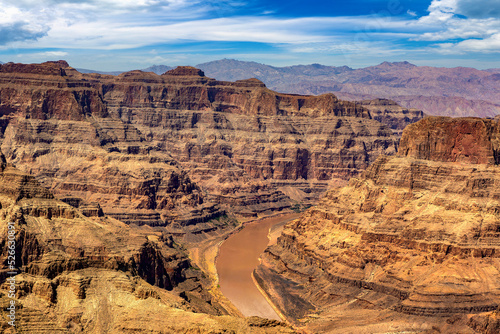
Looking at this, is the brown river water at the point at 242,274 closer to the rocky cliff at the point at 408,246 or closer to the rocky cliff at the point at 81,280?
the rocky cliff at the point at 408,246

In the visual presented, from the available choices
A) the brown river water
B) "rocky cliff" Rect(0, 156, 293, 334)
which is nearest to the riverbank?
the brown river water

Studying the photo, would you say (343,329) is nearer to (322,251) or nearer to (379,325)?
(379,325)

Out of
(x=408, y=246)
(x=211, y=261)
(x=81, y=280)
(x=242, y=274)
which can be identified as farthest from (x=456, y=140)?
(x=81, y=280)

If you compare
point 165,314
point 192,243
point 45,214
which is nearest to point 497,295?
point 165,314

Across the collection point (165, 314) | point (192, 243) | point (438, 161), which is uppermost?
point (438, 161)

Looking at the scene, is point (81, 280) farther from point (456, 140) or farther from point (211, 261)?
point (456, 140)

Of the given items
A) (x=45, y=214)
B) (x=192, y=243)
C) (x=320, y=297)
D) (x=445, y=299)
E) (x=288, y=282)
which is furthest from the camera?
(x=192, y=243)

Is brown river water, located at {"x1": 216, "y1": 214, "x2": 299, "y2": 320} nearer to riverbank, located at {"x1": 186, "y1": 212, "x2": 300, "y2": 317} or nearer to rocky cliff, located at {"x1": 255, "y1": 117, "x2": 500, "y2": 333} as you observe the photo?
riverbank, located at {"x1": 186, "y1": 212, "x2": 300, "y2": 317}
